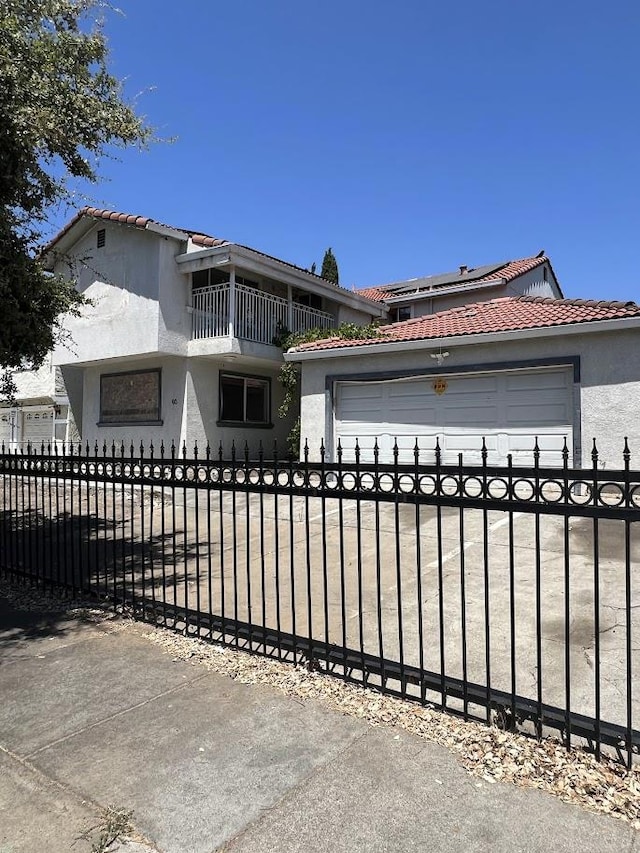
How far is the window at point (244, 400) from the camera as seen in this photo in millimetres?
16656

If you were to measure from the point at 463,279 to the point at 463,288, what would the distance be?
1.43m

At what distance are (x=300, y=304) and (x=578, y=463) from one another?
997 cm

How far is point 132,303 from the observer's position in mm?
15578

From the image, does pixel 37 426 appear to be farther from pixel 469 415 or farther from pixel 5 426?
pixel 469 415

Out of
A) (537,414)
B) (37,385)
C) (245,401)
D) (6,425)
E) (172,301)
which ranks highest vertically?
(172,301)

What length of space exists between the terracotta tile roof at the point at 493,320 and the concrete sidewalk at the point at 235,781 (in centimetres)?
980

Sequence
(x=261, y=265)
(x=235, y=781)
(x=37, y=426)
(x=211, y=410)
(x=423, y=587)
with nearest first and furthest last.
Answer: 1. (x=235, y=781)
2. (x=423, y=587)
3. (x=261, y=265)
4. (x=211, y=410)
5. (x=37, y=426)

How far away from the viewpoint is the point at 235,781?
278cm

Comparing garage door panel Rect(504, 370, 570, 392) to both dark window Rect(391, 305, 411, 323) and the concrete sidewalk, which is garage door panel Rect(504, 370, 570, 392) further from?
dark window Rect(391, 305, 411, 323)

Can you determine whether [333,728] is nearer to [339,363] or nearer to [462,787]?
[462,787]

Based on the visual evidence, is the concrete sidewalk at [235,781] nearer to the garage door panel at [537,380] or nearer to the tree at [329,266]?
the garage door panel at [537,380]

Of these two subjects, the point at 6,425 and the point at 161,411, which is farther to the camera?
the point at 6,425

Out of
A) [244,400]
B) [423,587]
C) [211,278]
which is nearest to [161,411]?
[244,400]

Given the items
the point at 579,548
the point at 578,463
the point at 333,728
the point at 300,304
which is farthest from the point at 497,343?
the point at 333,728
